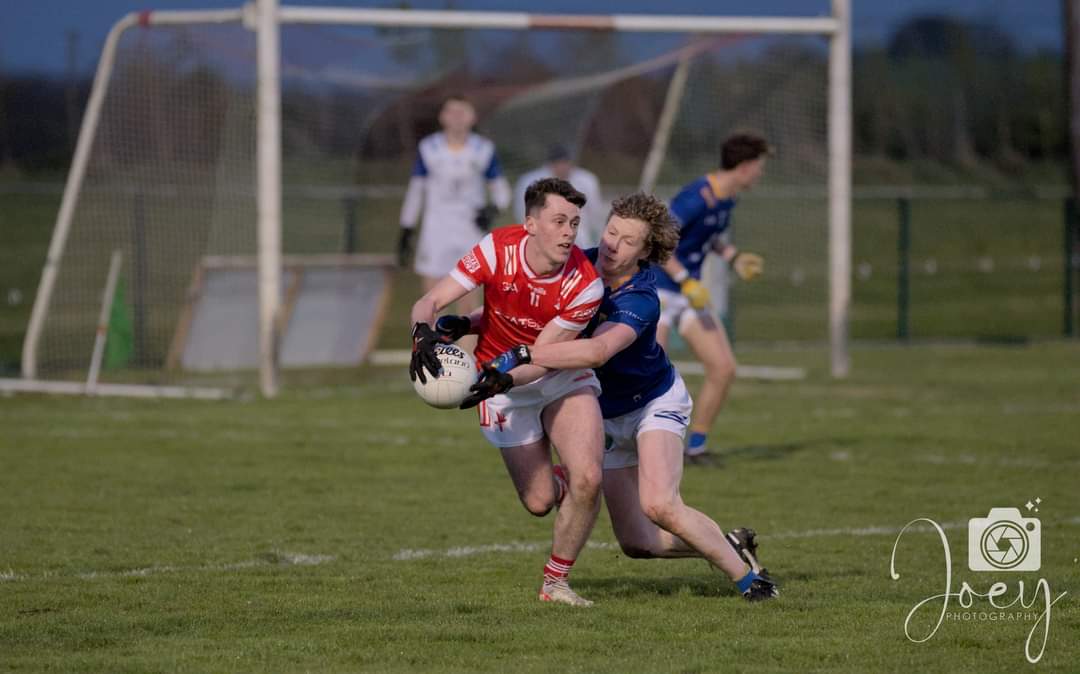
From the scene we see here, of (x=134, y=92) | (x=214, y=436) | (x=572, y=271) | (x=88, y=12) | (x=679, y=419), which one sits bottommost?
(x=214, y=436)

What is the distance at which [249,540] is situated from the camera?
26.0 ft

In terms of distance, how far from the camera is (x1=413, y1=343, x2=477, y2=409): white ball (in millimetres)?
5977

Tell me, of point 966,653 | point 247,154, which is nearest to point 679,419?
point 966,653

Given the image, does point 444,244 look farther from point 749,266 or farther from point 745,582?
point 745,582

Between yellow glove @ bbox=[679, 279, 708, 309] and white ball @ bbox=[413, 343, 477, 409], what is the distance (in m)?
4.03

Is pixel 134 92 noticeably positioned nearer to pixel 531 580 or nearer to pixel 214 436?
pixel 214 436

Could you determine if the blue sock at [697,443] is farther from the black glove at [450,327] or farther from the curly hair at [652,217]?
the black glove at [450,327]

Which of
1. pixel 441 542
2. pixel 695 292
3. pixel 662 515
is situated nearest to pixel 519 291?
pixel 662 515

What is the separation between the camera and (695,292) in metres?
9.92

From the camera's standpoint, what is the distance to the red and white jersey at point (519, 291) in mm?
6309

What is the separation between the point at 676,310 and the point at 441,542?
3335 millimetres

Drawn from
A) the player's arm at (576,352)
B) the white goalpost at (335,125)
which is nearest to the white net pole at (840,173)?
the white goalpost at (335,125)

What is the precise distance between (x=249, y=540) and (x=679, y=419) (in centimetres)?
250

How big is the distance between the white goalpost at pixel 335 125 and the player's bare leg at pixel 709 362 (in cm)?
526
